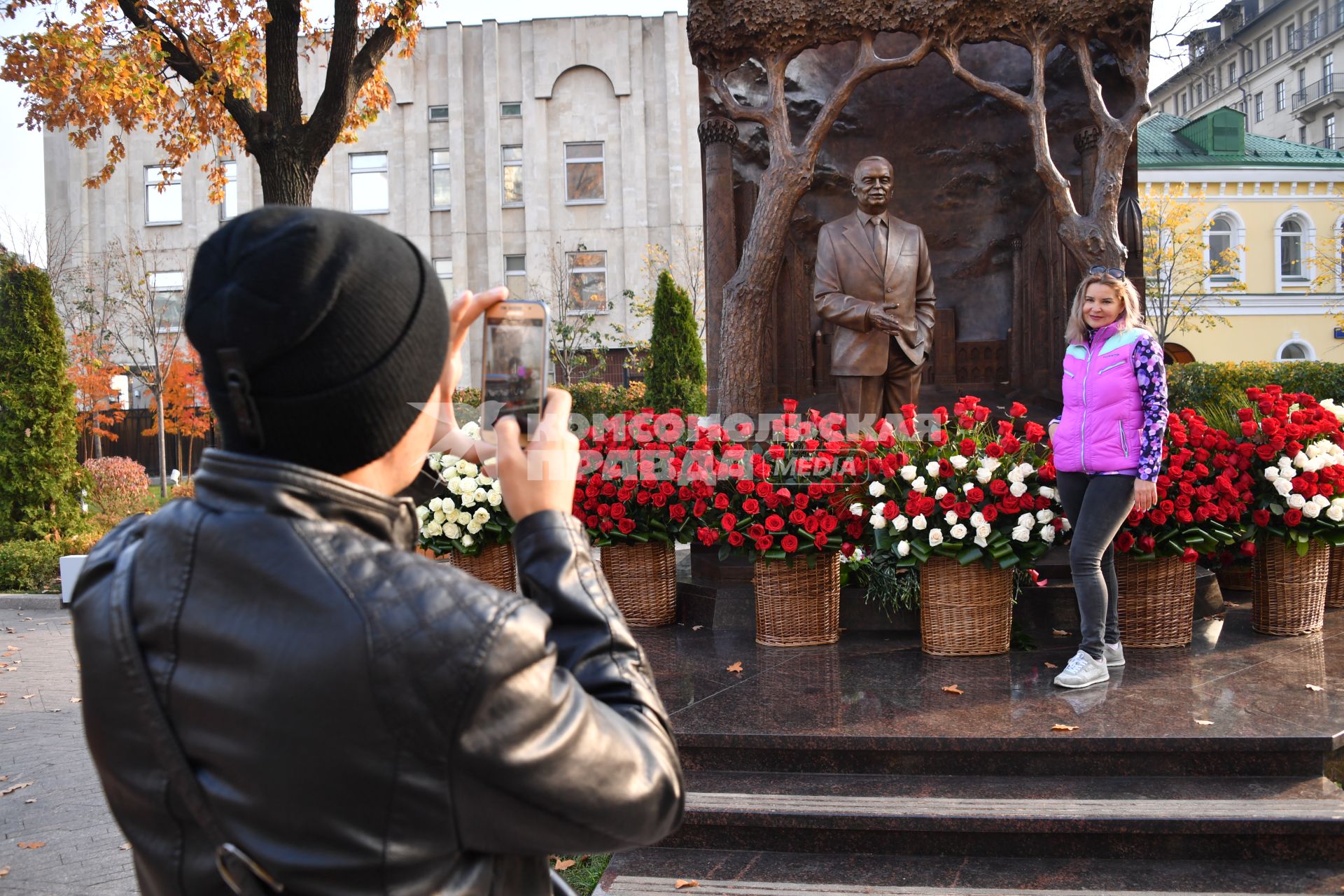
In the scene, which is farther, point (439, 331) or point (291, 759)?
point (439, 331)

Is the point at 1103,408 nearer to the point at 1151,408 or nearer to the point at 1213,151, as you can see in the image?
the point at 1151,408

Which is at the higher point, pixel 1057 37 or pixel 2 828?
pixel 1057 37

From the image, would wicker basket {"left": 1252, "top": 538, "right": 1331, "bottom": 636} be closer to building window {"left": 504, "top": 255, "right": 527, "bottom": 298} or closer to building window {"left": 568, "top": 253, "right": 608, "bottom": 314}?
building window {"left": 568, "top": 253, "right": 608, "bottom": 314}

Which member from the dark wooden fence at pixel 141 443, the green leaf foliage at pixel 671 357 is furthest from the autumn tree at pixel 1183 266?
the dark wooden fence at pixel 141 443

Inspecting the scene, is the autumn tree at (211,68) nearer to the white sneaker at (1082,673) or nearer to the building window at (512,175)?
the white sneaker at (1082,673)

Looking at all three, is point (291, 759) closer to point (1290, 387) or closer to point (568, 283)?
point (1290, 387)

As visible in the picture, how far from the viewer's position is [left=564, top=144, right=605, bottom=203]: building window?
31109mm

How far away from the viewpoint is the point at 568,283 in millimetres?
30594

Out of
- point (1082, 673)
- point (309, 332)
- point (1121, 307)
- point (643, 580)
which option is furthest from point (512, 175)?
point (309, 332)

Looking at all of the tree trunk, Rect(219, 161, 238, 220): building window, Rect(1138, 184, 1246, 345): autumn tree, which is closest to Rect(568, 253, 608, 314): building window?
Rect(219, 161, 238, 220): building window

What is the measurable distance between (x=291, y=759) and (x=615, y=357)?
2995cm

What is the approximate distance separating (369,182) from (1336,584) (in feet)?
96.8

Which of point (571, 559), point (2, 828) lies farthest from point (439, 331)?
point (2, 828)

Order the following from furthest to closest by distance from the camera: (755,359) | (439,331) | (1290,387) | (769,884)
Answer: (1290,387) < (755,359) < (769,884) < (439,331)
